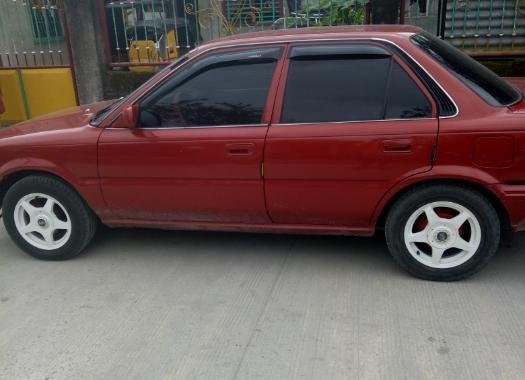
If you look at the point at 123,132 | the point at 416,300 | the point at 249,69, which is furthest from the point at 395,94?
the point at 123,132

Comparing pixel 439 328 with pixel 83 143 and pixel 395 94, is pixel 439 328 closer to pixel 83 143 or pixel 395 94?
pixel 395 94

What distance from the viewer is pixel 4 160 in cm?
410

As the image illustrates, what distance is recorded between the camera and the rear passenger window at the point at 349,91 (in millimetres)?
3432

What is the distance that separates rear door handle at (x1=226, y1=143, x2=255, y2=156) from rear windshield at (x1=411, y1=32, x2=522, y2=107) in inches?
50.6

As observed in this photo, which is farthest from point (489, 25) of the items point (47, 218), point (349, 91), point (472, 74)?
point (47, 218)

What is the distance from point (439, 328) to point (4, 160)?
132 inches

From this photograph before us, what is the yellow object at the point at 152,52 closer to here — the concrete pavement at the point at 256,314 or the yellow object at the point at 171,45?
the yellow object at the point at 171,45

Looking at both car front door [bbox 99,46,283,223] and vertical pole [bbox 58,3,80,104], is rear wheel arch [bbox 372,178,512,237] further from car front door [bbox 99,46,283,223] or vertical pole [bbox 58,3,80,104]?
vertical pole [bbox 58,3,80,104]

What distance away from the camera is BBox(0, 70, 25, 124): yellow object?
7.94 m

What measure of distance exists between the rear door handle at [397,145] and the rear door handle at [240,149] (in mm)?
877

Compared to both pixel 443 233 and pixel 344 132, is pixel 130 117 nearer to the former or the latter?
pixel 344 132

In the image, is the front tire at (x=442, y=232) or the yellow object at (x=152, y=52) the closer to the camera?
the front tire at (x=442, y=232)

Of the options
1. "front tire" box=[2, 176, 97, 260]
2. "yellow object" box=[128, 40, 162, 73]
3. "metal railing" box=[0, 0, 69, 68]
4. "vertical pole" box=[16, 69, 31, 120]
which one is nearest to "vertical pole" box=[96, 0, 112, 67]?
"yellow object" box=[128, 40, 162, 73]

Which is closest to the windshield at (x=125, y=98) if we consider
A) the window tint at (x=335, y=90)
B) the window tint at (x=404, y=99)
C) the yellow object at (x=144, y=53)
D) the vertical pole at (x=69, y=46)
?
the window tint at (x=335, y=90)
